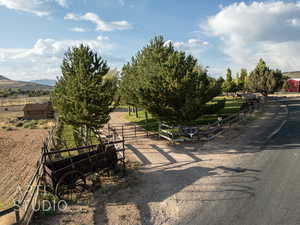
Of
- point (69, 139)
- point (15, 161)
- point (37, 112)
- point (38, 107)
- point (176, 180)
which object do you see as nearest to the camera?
point (176, 180)

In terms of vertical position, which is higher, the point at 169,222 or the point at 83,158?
the point at 83,158

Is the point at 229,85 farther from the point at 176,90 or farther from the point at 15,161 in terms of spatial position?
the point at 15,161

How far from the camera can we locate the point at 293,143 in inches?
594

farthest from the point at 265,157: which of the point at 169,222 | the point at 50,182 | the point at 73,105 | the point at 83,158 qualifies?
the point at 73,105

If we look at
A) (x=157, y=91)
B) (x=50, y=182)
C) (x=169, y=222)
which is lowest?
(x=169, y=222)

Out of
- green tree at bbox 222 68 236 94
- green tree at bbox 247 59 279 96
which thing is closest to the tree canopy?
green tree at bbox 222 68 236 94

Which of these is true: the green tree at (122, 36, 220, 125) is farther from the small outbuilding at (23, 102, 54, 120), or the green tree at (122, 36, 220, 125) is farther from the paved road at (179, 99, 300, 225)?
the small outbuilding at (23, 102, 54, 120)

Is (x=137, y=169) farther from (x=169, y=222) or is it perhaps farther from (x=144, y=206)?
(x=169, y=222)

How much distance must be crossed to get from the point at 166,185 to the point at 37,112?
39845 millimetres

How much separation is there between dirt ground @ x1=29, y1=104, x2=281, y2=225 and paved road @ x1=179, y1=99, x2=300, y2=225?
0.14 m

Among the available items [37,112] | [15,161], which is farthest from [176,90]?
[37,112]

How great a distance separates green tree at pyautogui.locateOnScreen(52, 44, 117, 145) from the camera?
1391 cm

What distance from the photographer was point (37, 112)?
41.5 metres

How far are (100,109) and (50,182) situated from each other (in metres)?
6.51
